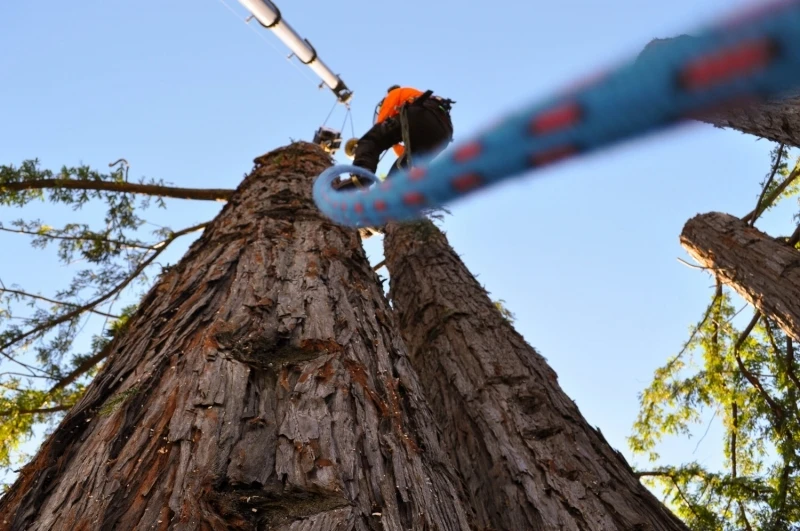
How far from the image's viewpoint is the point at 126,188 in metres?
5.06

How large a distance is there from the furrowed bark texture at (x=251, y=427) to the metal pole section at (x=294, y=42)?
15.4 feet

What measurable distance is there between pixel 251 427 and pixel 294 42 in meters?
6.40

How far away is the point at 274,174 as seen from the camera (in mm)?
3717

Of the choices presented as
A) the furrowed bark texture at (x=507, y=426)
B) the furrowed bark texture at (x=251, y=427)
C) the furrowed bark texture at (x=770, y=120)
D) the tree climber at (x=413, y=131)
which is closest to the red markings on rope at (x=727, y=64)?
the furrowed bark texture at (x=251, y=427)

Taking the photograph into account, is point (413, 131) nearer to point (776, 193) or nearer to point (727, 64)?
point (776, 193)

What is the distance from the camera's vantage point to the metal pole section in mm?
6020

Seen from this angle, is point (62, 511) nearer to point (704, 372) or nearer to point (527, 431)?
point (527, 431)

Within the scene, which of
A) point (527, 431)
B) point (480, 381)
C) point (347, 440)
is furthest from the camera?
point (480, 381)

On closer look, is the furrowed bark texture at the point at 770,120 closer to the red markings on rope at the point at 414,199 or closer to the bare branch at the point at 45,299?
the red markings on rope at the point at 414,199

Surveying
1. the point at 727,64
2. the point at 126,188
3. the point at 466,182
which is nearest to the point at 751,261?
the point at 466,182

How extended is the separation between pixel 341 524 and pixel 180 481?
37cm

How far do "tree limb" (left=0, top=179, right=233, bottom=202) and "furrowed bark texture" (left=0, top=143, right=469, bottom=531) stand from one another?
2976 mm

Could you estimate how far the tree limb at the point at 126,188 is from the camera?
15.5 feet

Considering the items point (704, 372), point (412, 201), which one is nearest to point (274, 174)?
point (412, 201)
